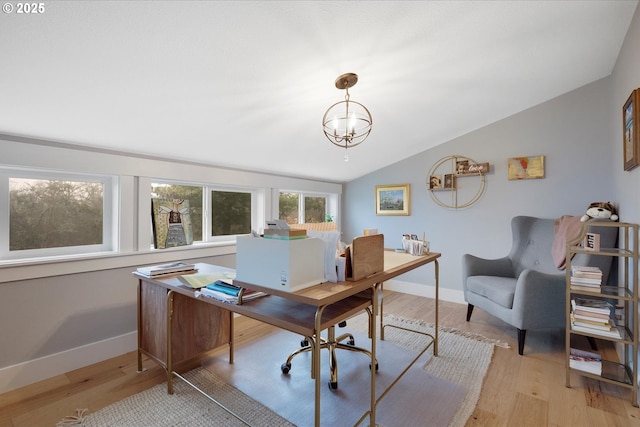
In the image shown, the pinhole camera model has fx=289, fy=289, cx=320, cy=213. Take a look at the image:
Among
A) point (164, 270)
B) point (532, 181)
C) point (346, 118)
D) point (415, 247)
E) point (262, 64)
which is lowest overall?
point (164, 270)

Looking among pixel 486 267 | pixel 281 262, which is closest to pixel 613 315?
pixel 486 267

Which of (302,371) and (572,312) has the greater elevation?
(572,312)

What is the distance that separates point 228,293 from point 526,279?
7.64 feet

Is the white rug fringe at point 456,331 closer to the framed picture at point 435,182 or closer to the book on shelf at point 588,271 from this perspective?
the book on shelf at point 588,271

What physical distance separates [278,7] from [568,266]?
2384 millimetres

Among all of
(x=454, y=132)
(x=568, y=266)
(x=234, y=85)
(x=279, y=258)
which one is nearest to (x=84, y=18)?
(x=234, y=85)

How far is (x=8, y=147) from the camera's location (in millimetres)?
1830

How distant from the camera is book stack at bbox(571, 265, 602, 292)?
1927 mm

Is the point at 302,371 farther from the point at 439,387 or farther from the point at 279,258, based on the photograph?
the point at 279,258

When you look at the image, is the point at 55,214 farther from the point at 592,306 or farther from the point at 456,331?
the point at 592,306

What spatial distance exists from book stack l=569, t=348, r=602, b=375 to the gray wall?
1.00 meters

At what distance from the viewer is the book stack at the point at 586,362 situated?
6.21ft

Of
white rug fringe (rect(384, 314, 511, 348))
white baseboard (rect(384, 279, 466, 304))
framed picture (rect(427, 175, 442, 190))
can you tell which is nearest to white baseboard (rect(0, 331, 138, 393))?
white rug fringe (rect(384, 314, 511, 348))

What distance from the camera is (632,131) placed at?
184 centimetres
